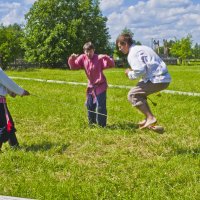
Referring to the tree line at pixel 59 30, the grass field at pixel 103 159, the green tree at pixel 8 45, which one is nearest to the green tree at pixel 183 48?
the tree line at pixel 59 30

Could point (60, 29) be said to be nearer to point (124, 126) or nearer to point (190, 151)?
point (124, 126)

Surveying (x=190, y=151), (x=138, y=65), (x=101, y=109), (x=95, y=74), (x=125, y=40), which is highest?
(x=125, y=40)

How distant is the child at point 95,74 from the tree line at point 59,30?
42.1 m

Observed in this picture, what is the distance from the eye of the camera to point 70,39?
5219 centimetres

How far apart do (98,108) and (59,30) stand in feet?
146

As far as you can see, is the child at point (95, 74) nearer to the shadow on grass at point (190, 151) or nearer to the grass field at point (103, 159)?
the grass field at point (103, 159)

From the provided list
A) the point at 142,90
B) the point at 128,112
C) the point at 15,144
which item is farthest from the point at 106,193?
the point at 128,112

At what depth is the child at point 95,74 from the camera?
8.05 meters

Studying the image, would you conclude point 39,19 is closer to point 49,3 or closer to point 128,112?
point 49,3

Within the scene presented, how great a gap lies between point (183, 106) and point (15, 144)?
5.57 meters

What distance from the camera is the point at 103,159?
599cm

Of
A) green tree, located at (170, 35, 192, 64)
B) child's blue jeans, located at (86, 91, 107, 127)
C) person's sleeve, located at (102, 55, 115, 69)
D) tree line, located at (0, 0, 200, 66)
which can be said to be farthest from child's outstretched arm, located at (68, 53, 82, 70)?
green tree, located at (170, 35, 192, 64)

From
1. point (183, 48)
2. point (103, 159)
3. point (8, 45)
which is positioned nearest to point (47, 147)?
point (103, 159)

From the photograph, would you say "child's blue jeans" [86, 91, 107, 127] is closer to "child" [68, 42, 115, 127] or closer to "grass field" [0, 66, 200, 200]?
"child" [68, 42, 115, 127]
